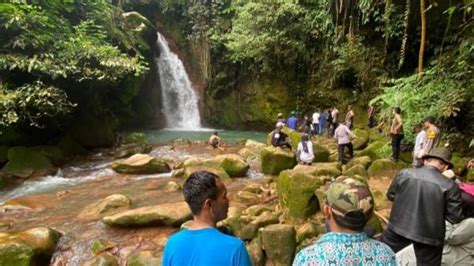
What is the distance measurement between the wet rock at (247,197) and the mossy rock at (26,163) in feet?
22.7

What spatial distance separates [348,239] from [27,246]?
18.9 feet

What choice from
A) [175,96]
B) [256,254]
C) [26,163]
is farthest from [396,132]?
[175,96]

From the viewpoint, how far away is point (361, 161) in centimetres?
947

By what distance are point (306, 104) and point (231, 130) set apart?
544 centimetres

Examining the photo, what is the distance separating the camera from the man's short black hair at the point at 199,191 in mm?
1981

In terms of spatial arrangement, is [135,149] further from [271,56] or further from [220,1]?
[220,1]

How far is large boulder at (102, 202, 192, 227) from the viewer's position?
6.75 m

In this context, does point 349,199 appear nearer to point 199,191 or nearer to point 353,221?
point 353,221

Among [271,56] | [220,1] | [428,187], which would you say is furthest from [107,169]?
[220,1]

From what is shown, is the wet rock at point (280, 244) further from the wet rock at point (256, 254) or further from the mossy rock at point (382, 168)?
the mossy rock at point (382, 168)

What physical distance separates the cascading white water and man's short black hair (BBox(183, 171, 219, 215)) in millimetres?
24492

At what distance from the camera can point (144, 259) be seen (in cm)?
564

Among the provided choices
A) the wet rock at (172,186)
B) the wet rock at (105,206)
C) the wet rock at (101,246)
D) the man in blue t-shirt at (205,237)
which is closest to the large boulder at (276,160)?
the wet rock at (172,186)

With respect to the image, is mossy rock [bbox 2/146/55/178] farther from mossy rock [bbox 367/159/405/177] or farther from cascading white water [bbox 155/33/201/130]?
cascading white water [bbox 155/33/201/130]
